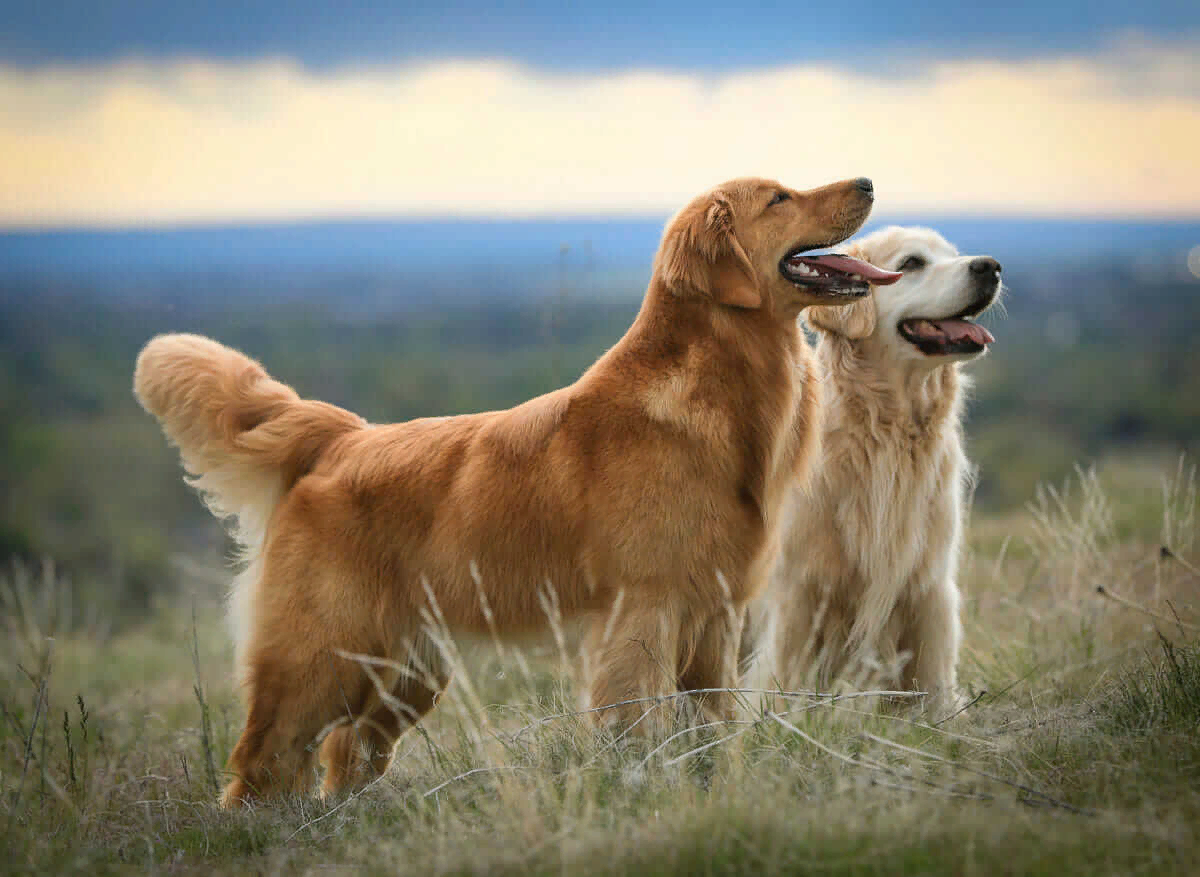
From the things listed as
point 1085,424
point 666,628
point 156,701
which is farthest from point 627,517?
point 1085,424

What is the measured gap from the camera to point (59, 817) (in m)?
3.74

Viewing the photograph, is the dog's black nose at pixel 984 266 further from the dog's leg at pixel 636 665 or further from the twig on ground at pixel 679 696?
the dog's leg at pixel 636 665

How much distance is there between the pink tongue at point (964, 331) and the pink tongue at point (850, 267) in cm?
58

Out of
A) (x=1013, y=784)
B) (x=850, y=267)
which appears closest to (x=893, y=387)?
(x=850, y=267)

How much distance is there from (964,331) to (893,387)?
37 centimetres

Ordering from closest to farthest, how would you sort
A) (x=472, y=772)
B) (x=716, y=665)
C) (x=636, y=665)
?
1. (x=472, y=772)
2. (x=636, y=665)
3. (x=716, y=665)

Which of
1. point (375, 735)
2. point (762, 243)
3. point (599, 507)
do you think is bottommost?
point (375, 735)

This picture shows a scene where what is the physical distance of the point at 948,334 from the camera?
4.32 m

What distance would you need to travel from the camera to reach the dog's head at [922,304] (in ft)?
14.0

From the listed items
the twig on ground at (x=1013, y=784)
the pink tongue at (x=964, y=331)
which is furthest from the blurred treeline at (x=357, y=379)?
the twig on ground at (x=1013, y=784)

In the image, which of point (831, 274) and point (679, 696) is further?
point (831, 274)

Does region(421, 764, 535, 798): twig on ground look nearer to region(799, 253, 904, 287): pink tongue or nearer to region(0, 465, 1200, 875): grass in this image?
region(0, 465, 1200, 875): grass

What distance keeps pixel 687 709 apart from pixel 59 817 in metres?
2.30

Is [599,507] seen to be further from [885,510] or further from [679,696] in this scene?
[885,510]
